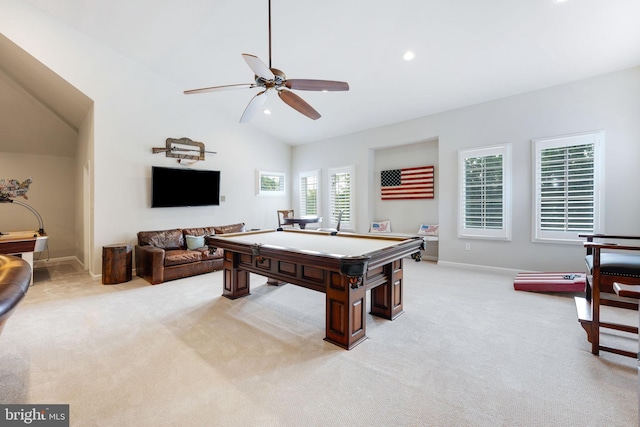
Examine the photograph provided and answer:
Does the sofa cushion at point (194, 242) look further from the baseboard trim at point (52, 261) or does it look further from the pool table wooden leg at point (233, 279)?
the baseboard trim at point (52, 261)

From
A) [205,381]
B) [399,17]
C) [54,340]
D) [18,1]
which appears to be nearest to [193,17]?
[18,1]

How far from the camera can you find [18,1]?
3.84 metres

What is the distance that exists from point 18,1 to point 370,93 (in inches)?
215

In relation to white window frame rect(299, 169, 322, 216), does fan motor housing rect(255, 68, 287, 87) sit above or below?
above

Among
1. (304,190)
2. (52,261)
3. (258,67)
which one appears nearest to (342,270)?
(258,67)

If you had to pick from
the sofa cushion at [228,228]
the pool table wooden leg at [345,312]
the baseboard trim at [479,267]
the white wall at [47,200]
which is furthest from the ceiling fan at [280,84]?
the white wall at [47,200]

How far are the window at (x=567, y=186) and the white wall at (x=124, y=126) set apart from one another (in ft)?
20.6

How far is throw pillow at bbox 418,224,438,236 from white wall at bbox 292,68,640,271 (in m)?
0.36

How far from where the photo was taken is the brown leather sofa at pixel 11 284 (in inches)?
41.4

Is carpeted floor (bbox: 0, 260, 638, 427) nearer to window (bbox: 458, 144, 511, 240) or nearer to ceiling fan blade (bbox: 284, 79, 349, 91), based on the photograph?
window (bbox: 458, 144, 511, 240)

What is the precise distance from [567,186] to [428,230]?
2485 millimetres

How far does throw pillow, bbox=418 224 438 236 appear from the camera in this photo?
6055 millimetres

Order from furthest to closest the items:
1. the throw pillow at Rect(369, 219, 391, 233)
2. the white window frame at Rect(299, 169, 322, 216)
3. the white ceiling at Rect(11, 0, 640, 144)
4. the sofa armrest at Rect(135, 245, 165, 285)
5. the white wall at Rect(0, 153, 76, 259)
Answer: the white window frame at Rect(299, 169, 322, 216) → the throw pillow at Rect(369, 219, 391, 233) → the white wall at Rect(0, 153, 76, 259) → the sofa armrest at Rect(135, 245, 165, 285) → the white ceiling at Rect(11, 0, 640, 144)

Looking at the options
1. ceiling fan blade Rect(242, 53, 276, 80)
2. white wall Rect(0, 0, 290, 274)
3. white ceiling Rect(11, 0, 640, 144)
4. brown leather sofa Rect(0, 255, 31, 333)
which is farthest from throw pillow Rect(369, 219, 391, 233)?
brown leather sofa Rect(0, 255, 31, 333)
